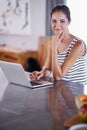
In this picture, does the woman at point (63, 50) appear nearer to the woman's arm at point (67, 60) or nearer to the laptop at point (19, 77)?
the woman's arm at point (67, 60)

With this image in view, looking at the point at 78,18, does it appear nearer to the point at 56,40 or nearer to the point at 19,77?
the point at 56,40

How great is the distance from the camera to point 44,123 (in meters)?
0.98

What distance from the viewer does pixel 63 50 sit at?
6.84 feet

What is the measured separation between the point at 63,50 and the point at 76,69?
19 centimetres

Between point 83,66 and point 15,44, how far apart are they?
2.22 feet

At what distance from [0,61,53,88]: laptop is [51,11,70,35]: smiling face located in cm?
45

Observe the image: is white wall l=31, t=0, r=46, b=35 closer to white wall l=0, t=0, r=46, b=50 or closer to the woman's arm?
white wall l=0, t=0, r=46, b=50

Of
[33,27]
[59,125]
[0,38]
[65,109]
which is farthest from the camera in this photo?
[0,38]

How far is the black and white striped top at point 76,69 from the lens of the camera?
81.2 inches

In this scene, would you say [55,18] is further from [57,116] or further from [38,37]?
[57,116]

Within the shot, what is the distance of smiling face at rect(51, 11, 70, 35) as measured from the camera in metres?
2.07

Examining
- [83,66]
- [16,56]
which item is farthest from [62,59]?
[16,56]

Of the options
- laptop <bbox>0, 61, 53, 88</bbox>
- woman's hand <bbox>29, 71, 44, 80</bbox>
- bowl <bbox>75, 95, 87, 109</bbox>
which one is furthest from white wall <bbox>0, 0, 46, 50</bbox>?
bowl <bbox>75, 95, 87, 109</bbox>

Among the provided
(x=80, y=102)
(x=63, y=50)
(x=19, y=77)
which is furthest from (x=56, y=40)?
(x=80, y=102)
